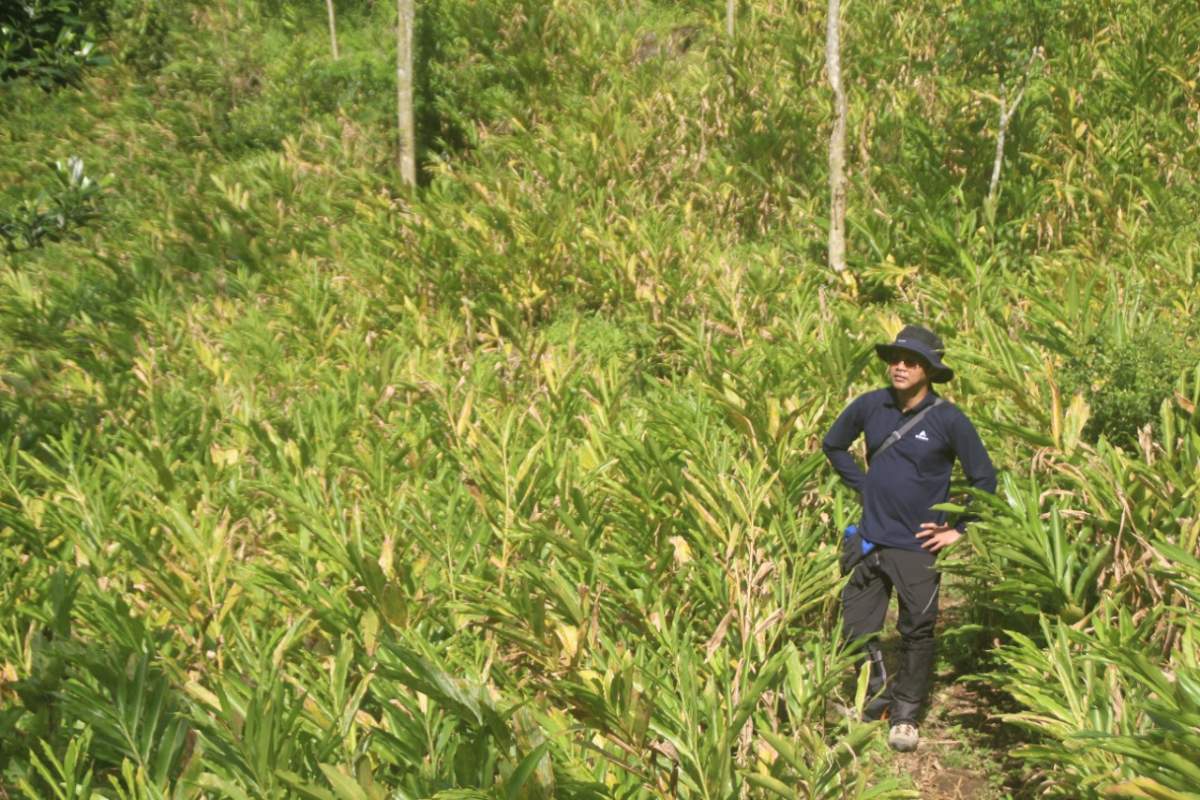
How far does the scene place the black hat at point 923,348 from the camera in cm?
401

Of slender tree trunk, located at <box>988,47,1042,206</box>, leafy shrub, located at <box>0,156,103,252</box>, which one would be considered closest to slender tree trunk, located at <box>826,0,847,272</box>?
slender tree trunk, located at <box>988,47,1042,206</box>

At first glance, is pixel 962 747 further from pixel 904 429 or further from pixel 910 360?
pixel 910 360

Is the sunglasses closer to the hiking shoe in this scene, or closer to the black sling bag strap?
the black sling bag strap

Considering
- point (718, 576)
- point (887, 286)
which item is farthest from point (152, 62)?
point (718, 576)

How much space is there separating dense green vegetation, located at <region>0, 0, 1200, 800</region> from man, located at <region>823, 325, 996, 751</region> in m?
0.17

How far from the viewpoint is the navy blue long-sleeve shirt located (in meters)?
4.08

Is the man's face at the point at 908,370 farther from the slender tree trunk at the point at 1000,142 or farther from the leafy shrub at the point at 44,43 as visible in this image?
the slender tree trunk at the point at 1000,142

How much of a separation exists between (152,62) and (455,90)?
494 centimetres

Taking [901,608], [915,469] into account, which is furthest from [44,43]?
[901,608]

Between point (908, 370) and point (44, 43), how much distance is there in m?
3.72

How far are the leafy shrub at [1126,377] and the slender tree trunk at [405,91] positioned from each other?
25.0ft

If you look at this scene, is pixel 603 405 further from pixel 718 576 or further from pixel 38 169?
pixel 38 169

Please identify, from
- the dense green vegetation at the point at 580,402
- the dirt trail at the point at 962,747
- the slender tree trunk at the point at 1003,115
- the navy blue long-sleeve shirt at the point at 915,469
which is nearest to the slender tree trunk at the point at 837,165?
the dense green vegetation at the point at 580,402

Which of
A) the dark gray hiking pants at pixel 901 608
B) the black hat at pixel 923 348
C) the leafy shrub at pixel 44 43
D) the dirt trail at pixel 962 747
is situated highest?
the leafy shrub at pixel 44 43
